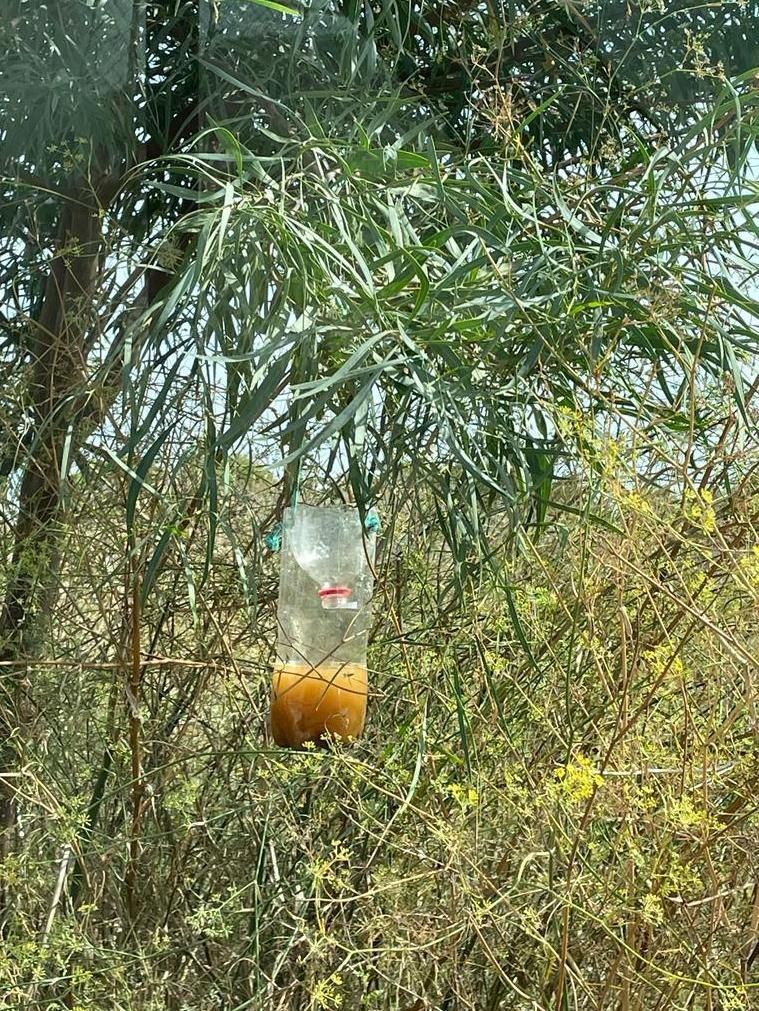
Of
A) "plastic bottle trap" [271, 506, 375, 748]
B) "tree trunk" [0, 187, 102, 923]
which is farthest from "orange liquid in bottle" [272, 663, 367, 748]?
"tree trunk" [0, 187, 102, 923]

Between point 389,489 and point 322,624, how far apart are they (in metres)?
0.22

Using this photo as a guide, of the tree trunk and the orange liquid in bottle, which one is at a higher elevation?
the tree trunk

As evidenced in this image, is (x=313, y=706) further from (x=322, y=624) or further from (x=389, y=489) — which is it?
(x=389, y=489)

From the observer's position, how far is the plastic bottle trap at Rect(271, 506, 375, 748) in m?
1.26

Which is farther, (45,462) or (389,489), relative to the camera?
(45,462)

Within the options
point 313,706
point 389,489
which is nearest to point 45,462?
point 389,489

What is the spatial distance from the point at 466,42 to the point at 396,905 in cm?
109

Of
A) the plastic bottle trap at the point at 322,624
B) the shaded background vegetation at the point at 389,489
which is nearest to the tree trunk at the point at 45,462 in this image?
the shaded background vegetation at the point at 389,489

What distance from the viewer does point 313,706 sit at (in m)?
1.25

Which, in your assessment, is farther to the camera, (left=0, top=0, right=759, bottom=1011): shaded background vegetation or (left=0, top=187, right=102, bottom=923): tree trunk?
(left=0, top=187, right=102, bottom=923): tree trunk

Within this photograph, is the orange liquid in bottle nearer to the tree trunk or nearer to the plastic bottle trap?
the plastic bottle trap

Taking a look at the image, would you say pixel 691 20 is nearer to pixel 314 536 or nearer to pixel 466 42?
pixel 466 42

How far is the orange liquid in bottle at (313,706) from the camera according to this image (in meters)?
1.25

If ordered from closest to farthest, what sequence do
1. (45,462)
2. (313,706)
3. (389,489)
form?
(313,706) → (389,489) → (45,462)
